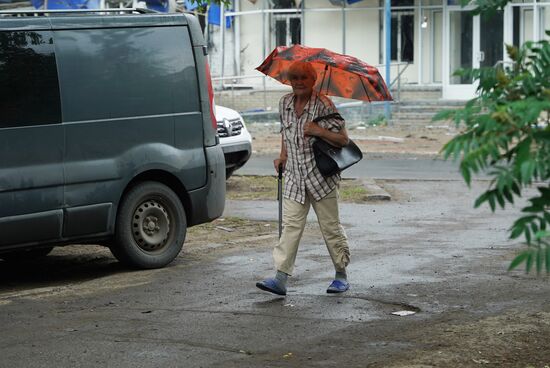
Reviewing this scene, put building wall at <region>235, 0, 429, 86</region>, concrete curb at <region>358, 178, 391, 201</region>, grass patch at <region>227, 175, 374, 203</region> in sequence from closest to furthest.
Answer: concrete curb at <region>358, 178, 391, 201</region>
grass patch at <region>227, 175, 374, 203</region>
building wall at <region>235, 0, 429, 86</region>

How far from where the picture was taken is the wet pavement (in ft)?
21.9

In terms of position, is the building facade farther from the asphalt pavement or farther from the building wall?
the asphalt pavement

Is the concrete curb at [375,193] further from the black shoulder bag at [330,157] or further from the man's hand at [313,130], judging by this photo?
the man's hand at [313,130]

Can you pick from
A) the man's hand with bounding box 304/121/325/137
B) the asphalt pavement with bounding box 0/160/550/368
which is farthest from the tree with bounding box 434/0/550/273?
the man's hand with bounding box 304/121/325/137

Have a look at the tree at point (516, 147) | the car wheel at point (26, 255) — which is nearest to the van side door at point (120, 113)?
the car wheel at point (26, 255)

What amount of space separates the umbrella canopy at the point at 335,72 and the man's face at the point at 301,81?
0.18 metres

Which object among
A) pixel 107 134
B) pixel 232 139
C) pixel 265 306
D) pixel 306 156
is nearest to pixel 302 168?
pixel 306 156

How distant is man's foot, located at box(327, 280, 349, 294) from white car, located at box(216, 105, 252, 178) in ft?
20.5

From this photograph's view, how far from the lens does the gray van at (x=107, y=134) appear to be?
8.95 meters

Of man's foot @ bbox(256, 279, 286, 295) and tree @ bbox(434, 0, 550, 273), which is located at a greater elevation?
tree @ bbox(434, 0, 550, 273)

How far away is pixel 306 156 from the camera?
8570mm

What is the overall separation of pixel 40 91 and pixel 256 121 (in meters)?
21.8

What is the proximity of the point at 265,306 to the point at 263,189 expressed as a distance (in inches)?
333

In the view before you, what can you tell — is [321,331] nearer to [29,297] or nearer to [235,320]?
[235,320]
